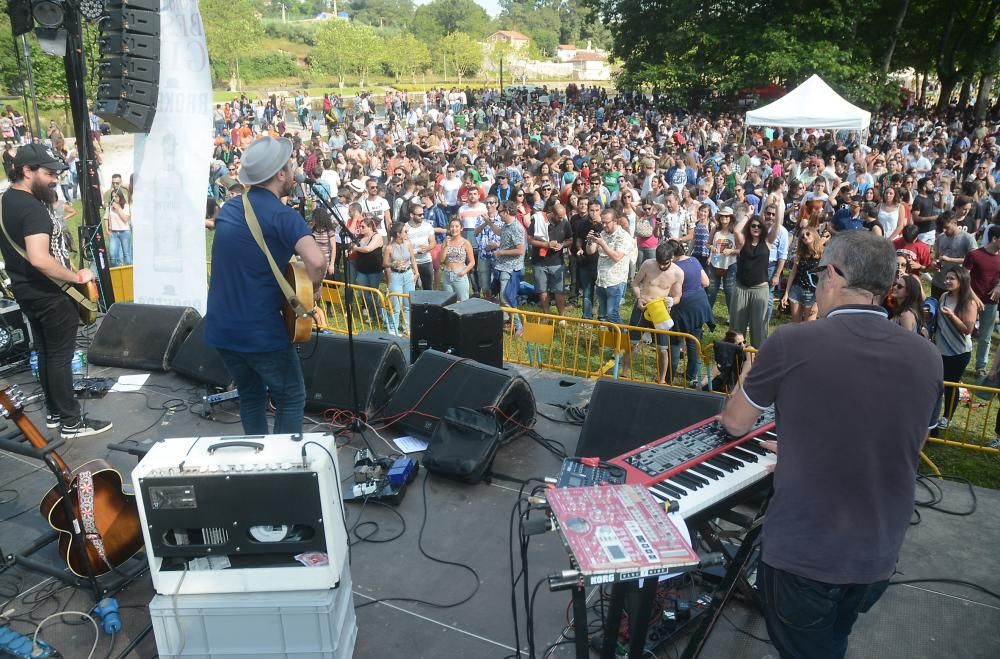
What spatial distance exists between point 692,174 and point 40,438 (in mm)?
13657

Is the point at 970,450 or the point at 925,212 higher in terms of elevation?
the point at 925,212

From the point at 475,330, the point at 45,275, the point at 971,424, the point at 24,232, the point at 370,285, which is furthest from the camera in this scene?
the point at 370,285

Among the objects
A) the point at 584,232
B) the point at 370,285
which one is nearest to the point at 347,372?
the point at 370,285

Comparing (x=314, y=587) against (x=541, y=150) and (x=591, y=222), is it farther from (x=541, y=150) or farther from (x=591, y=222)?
(x=541, y=150)

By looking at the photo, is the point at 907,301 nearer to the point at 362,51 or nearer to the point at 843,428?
the point at 843,428

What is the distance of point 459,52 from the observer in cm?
6838

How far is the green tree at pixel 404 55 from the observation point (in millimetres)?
63656

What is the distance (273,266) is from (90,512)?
1547 mm

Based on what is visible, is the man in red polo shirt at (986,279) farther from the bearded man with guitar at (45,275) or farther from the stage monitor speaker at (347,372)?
the bearded man with guitar at (45,275)

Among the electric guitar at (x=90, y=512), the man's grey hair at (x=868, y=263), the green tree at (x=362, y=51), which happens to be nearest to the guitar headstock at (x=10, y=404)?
the electric guitar at (x=90, y=512)

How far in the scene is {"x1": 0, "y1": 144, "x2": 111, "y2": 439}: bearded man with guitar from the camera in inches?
197

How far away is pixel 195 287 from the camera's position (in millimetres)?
7520

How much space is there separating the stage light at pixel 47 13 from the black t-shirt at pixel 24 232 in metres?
2.86

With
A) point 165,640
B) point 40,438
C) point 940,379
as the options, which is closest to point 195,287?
point 40,438
